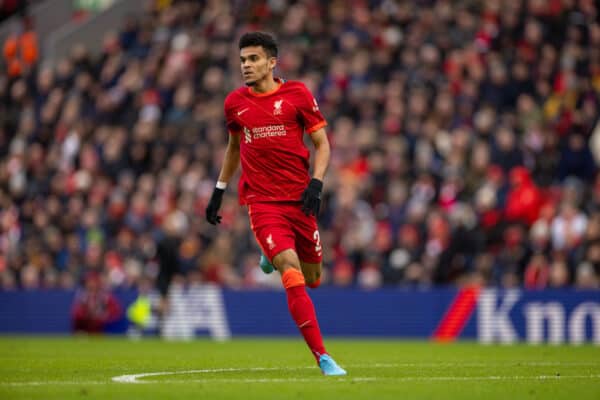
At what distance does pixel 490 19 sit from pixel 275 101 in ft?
48.7

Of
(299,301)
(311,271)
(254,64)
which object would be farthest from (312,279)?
(254,64)

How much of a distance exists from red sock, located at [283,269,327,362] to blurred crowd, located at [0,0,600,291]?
11095 mm

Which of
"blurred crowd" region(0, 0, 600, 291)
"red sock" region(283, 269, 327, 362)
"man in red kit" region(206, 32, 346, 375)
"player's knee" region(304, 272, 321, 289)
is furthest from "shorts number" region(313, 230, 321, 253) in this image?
"blurred crowd" region(0, 0, 600, 291)

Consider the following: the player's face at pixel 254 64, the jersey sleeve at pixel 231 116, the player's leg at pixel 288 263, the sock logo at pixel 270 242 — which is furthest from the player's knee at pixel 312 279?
the player's face at pixel 254 64

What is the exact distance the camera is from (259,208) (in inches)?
397

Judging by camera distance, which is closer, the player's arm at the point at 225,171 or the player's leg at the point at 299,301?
the player's leg at the point at 299,301

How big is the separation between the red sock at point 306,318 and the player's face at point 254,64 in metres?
1.67

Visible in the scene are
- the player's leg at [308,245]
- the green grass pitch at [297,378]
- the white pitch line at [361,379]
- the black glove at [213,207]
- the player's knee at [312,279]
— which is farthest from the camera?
the black glove at [213,207]

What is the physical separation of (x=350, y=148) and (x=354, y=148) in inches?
3.0

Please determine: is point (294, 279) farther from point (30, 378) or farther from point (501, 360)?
point (501, 360)

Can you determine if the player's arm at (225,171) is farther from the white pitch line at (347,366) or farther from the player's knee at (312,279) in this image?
the white pitch line at (347,366)

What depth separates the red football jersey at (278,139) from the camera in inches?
399

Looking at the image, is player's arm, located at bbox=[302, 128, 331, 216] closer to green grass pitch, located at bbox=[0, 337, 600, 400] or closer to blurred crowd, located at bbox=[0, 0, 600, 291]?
green grass pitch, located at bbox=[0, 337, 600, 400]

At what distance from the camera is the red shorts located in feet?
32.2
